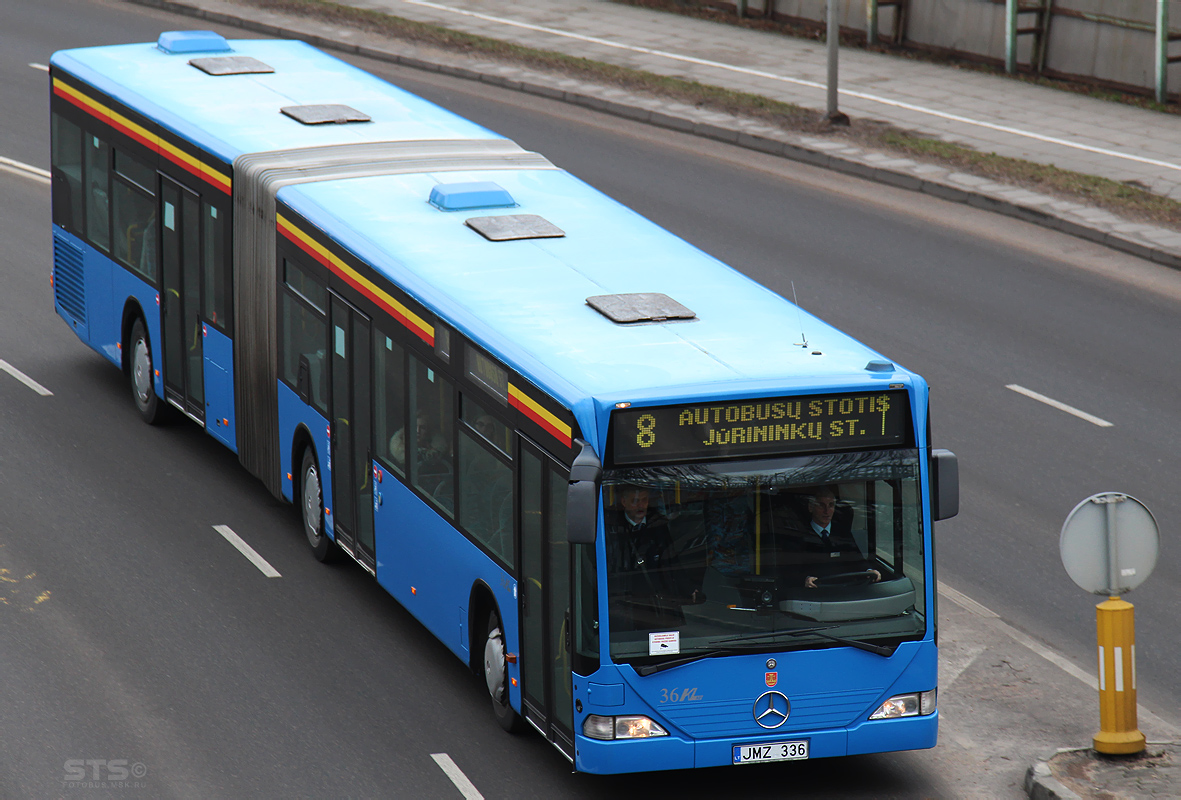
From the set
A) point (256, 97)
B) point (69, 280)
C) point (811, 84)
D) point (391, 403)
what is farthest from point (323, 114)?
point (811, 84)

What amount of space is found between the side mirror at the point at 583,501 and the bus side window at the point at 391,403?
2996 millimetres

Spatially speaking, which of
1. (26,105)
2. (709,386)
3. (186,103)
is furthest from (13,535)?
(26,105)

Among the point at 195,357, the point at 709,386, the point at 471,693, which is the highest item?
the point at 709,386

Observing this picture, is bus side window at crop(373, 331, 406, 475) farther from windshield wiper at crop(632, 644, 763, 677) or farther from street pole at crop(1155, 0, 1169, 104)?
street pole at crop(1155, 0, 1169, 104)

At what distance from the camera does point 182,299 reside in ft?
50.6

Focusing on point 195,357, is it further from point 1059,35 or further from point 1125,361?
point 1059,35

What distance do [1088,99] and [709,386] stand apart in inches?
858

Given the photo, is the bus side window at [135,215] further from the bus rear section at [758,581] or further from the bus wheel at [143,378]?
the bus rear section at [758,581]

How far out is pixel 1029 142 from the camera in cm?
2622

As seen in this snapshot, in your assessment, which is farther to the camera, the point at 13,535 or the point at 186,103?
the point at 186,103

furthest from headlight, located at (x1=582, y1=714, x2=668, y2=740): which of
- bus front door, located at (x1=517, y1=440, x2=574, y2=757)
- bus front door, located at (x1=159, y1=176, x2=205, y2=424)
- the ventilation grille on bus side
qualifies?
the ventilation grille on bus side

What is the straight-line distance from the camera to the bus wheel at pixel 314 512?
523 inches

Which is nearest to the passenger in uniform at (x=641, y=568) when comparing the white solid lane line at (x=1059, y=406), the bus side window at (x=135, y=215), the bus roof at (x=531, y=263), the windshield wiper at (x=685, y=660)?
the windshield wiper at (x=685, y=660)

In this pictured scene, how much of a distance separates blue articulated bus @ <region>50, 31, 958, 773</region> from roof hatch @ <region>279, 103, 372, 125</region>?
0.24 feet
